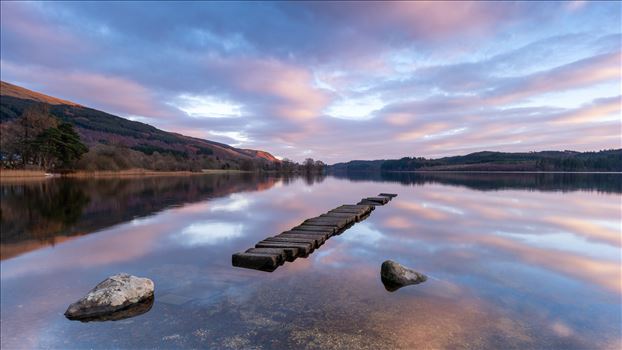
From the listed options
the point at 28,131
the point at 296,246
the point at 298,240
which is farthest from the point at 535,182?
the point at 28,131

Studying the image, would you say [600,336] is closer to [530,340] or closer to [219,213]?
[530,340]

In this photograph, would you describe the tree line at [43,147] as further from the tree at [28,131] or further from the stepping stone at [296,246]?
the stepping stone at [296,246]

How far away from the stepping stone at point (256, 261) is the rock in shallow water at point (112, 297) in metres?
3.16

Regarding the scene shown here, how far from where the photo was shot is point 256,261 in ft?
34.1

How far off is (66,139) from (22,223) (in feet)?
200

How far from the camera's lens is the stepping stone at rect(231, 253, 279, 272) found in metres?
10.3

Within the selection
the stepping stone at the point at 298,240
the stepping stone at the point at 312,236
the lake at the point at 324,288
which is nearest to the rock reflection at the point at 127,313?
the lake at the point at 324,288

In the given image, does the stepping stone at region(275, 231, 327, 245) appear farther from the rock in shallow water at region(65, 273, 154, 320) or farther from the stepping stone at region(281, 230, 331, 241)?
the rock in shallow water at region(65, 273, 154, 320)

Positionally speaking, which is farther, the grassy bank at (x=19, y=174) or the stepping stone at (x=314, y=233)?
the grassy bank at (x=19, y=174)

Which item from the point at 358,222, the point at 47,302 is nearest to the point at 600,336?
the point at 47,302

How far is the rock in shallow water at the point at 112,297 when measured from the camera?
6.60 metres

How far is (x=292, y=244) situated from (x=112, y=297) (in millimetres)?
6555

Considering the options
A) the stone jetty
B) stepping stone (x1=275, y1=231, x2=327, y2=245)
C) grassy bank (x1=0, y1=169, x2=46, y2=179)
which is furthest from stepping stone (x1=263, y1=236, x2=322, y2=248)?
grassy bank (x1=0, y1=169, x2=46, y2=179)

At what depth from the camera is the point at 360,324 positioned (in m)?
6.38
